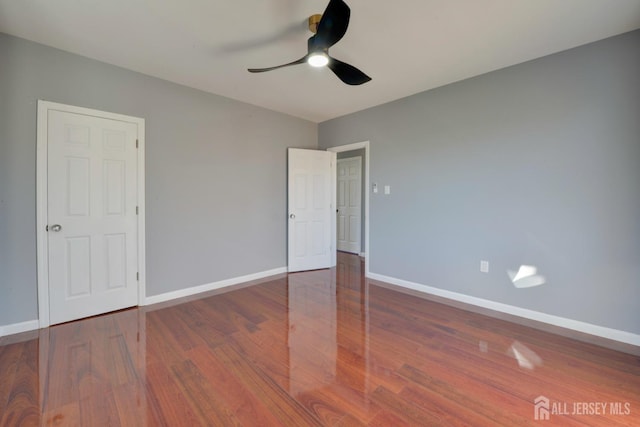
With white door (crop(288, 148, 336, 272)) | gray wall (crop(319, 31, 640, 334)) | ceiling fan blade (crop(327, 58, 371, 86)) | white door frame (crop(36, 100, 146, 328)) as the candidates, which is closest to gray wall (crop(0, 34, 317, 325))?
white door frame (crop(36, 100, 146, 328))

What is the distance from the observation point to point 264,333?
246 cm

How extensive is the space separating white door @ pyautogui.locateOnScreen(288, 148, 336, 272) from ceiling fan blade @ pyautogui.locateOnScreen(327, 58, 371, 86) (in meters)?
2.22

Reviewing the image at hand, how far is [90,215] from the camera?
2.73m

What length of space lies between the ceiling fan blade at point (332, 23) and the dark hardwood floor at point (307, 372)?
2.28 m

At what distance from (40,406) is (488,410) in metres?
2.59

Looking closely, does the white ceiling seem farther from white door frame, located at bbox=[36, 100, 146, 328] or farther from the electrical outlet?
the electrical outlet

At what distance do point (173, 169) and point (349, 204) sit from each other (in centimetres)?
379

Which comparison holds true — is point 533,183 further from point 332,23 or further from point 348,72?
point 332,23

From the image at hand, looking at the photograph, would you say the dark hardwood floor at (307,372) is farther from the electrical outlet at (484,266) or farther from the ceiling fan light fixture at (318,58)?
the ceiling fan light fixture at (318,58)

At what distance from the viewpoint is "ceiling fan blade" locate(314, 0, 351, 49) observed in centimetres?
157

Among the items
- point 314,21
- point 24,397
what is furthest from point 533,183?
point 24,397

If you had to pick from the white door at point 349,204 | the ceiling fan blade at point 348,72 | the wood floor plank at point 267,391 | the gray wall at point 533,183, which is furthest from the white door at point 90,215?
the white door at point 349,204

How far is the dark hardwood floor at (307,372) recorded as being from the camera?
5.07 feet

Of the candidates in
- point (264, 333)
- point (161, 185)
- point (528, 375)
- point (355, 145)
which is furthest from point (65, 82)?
point (528, 375)
